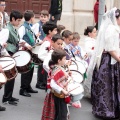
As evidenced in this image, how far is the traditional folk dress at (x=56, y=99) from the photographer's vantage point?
4.66 metres

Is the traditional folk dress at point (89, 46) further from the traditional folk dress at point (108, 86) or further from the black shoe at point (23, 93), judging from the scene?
the black shoe at point (23, 93)

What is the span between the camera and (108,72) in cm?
552

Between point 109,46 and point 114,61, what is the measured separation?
0.81 feet

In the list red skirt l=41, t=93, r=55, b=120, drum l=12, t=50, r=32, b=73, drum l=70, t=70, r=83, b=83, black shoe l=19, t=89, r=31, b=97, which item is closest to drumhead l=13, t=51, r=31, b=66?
drum l=12, t=50, r=32, b=73

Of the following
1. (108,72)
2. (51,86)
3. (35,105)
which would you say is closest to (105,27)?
(108,72)

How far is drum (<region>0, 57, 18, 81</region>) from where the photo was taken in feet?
17.3

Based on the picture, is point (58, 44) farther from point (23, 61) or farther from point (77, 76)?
point (23, 61)

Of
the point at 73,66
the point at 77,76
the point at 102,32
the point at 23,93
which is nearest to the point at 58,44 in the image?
the point at 73,66

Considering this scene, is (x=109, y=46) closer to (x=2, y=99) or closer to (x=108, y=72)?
(x=108, y=72)

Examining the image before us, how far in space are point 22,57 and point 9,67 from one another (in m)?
0.65

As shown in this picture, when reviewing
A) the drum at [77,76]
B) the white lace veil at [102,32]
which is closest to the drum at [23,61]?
the drum at [77,76]

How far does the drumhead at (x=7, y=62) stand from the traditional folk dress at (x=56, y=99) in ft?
2.55

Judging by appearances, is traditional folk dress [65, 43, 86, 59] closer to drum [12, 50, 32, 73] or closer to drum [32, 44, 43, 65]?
drum [32, 44, 43, 65]

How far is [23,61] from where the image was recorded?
232 inches
